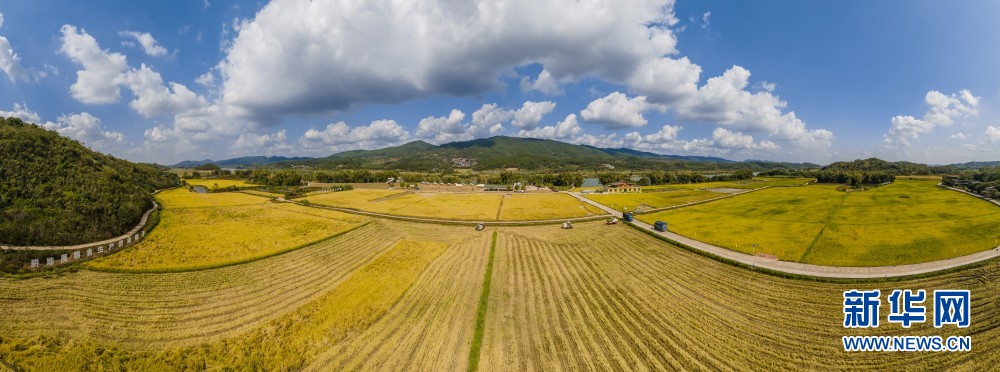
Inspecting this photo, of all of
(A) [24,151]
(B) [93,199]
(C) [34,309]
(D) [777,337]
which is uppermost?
(A) [24,151]

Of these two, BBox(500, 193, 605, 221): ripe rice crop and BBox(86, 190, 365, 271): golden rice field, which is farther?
BBox(500, 193, 605, 221): ripe rice crop

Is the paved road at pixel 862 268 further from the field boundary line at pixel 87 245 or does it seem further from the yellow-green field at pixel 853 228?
the field boundary line at pixel 87 245

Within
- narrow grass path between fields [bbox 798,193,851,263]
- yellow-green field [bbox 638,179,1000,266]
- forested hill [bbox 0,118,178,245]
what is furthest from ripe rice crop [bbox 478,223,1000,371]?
forested hill [bbox 0,118,178,245]

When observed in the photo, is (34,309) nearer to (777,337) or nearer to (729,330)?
(729,330)

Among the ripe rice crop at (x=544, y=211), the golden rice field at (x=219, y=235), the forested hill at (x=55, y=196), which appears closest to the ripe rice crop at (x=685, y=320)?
the ripe rice crop at (x=544, y=211)

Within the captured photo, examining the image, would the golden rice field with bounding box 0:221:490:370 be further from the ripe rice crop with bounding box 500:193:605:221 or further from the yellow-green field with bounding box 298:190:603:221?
the ripe rice crop with bounding box 500:193:605:221

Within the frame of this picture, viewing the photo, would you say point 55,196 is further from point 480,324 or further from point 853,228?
point 853,228

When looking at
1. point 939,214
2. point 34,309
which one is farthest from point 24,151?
point 939,214

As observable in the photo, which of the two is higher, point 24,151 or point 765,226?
point 24,151
